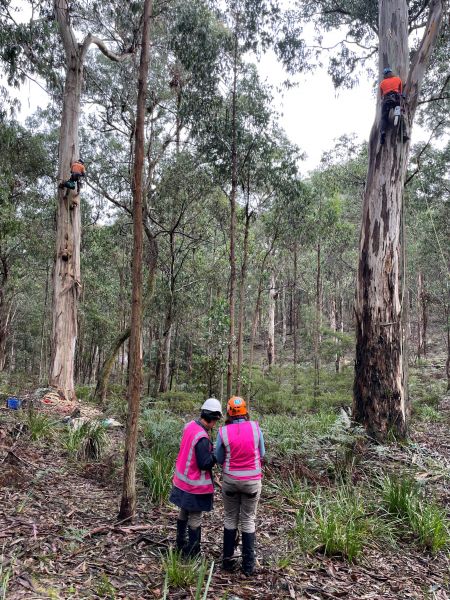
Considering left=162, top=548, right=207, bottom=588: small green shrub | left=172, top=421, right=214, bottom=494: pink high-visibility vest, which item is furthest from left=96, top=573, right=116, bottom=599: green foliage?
left=172, top=421, right=214, bottom=494: pink high-visibility vest

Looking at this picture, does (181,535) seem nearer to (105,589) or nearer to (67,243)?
(105,589)

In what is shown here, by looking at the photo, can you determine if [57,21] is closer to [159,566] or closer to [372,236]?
[372,236]

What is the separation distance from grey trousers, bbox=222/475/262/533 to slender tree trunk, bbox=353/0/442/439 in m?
4.45

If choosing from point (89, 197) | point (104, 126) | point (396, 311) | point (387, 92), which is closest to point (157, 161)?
point (104, 126)

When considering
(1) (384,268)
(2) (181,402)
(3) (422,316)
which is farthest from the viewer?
(3) (422,316)

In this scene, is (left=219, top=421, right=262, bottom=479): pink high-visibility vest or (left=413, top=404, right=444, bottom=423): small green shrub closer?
(left=219, top=421, right=262, bottom=479): pink high-visibility vest

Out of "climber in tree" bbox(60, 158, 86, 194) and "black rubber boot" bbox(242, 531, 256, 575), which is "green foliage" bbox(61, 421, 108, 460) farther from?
"climber in tree" bbox(60, 158, 86, 194)

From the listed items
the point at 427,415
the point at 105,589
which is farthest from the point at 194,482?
the point at 427,415

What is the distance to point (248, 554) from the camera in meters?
3.85

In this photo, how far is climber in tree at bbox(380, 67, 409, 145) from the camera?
328 inches

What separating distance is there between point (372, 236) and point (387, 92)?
2.61 metres

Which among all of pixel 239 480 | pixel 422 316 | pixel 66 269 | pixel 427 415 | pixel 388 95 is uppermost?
pixel 388 95

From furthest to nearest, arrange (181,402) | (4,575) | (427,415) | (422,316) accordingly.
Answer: (422,316)
(181,402)
(427,415)
(4,575)

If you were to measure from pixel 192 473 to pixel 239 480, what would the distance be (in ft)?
1.31
